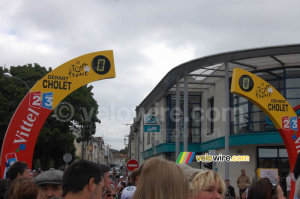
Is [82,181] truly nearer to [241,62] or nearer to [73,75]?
[73,75]

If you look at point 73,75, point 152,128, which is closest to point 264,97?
point 73,75

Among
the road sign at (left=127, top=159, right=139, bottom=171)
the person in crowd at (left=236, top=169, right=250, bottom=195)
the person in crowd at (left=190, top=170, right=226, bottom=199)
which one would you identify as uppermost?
the person in crowd at (left=190, top=170, right=226, bottom=199)

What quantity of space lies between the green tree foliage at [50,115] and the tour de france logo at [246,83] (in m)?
21.8

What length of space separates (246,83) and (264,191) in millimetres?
12634

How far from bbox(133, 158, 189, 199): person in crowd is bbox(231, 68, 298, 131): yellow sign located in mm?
14572

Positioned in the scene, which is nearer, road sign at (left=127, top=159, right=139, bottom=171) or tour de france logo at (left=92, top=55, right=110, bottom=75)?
tour de france logo at (left=92, top=55, right=110, bottom=75)

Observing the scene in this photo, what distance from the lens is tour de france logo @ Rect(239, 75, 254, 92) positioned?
54.5 ft

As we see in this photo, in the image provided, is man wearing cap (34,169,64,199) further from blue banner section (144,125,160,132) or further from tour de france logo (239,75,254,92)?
blue banner section (144,125,160,132)

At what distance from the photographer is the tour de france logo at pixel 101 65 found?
12.7 meters

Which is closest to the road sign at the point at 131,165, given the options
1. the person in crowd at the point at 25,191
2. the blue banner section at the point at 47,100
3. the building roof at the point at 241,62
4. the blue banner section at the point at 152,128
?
the blue banner section at the point at 47,100

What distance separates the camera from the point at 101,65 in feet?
42.0

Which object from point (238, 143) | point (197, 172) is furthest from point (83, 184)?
point (238, 143)

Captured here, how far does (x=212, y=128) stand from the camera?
1231 inches

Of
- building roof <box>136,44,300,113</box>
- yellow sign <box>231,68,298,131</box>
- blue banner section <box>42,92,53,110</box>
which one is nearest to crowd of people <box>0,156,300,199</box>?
blue banner section <box>42,92,53,110</box>
